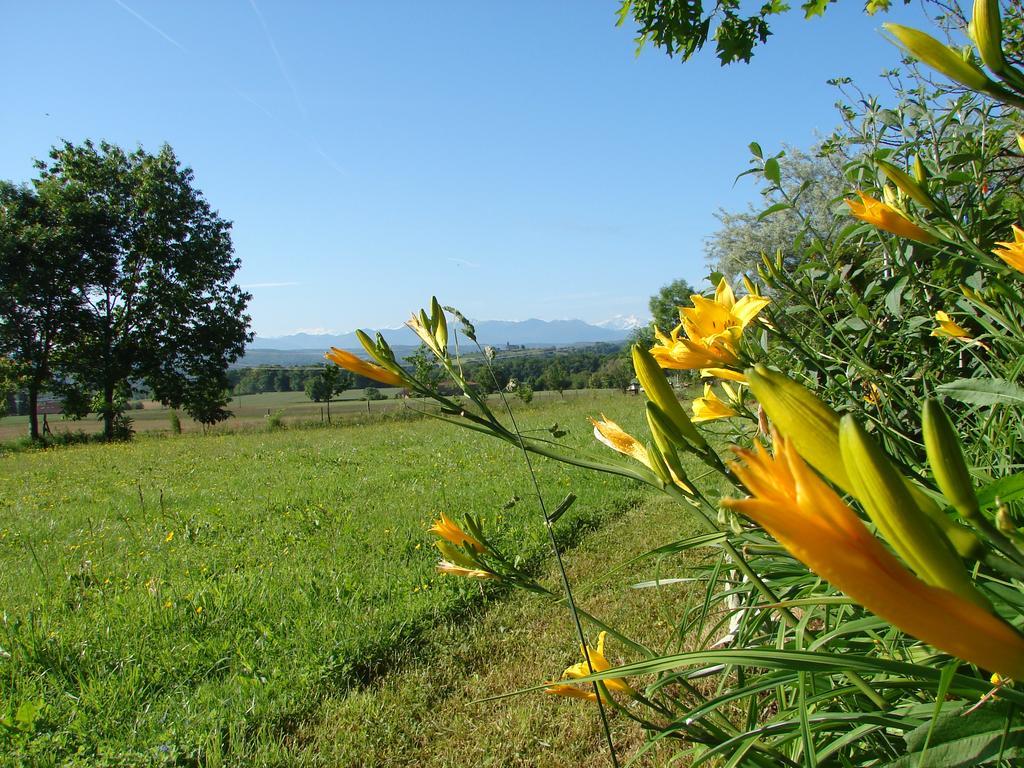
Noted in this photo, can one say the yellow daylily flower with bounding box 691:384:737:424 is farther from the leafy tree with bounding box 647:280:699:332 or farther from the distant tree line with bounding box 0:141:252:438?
the distant tree line with bounding box 0:141:252:438

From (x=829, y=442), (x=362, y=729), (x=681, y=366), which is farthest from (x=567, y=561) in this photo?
(x=829, y=442)

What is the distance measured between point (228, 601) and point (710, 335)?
9.20ft

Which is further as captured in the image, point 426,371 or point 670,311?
point 670,311

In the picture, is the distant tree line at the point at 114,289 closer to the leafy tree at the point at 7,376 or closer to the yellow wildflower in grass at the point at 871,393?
the leafy tree at the point at 7,376

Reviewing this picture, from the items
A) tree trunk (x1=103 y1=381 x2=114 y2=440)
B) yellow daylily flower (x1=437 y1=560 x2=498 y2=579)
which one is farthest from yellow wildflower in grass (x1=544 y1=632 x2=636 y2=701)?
tree trunk (x1=103 y1=381 x2=114 y2=440)

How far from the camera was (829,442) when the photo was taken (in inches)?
12.3

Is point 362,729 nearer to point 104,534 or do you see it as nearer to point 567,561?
point 567,561

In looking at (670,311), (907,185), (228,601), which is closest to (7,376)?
(228,601)

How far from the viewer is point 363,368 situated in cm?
68

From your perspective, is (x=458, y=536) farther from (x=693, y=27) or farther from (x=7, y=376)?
(x=7, y=376)

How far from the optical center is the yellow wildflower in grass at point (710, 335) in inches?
30.3

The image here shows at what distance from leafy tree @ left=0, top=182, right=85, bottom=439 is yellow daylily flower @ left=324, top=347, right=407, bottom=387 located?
20.6 metres

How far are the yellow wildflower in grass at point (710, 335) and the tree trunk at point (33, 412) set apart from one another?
64.9 ft

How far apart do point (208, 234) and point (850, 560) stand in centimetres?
2351
